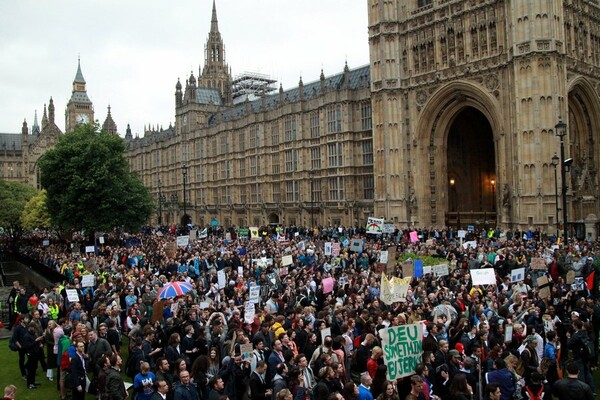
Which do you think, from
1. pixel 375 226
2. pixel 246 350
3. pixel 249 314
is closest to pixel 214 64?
pixel 375 226

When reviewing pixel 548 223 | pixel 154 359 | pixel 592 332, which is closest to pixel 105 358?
pixel 154 359

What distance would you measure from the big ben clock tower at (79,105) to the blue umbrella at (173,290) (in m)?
141

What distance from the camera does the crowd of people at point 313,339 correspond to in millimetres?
9016

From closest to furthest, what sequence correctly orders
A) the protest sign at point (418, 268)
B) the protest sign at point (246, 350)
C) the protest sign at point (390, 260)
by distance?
the protest sign at point (246, 350) → the protest sign at point (418, 268) → the protest sign at point (390, 260)

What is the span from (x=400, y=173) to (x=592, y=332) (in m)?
31.0

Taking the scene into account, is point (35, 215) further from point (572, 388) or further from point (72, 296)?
point (572, 388)

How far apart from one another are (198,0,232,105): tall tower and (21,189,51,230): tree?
1688 inches

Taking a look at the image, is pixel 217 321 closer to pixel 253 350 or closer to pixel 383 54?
pixel 253 350

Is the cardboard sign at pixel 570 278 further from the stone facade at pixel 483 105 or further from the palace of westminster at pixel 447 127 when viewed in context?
the stone facade at pixel 483 105

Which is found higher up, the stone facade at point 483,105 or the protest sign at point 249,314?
A: the stone facade at point 483,105

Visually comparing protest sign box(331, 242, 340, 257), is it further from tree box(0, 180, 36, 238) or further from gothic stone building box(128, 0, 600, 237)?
tree box(0, 180, 36, 238)

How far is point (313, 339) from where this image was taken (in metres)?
11.3

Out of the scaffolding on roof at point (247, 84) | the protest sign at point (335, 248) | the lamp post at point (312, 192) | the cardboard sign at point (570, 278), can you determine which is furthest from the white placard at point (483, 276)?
the scaffolding on roof at point (247, 84)

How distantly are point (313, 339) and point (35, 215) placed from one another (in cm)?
5630
